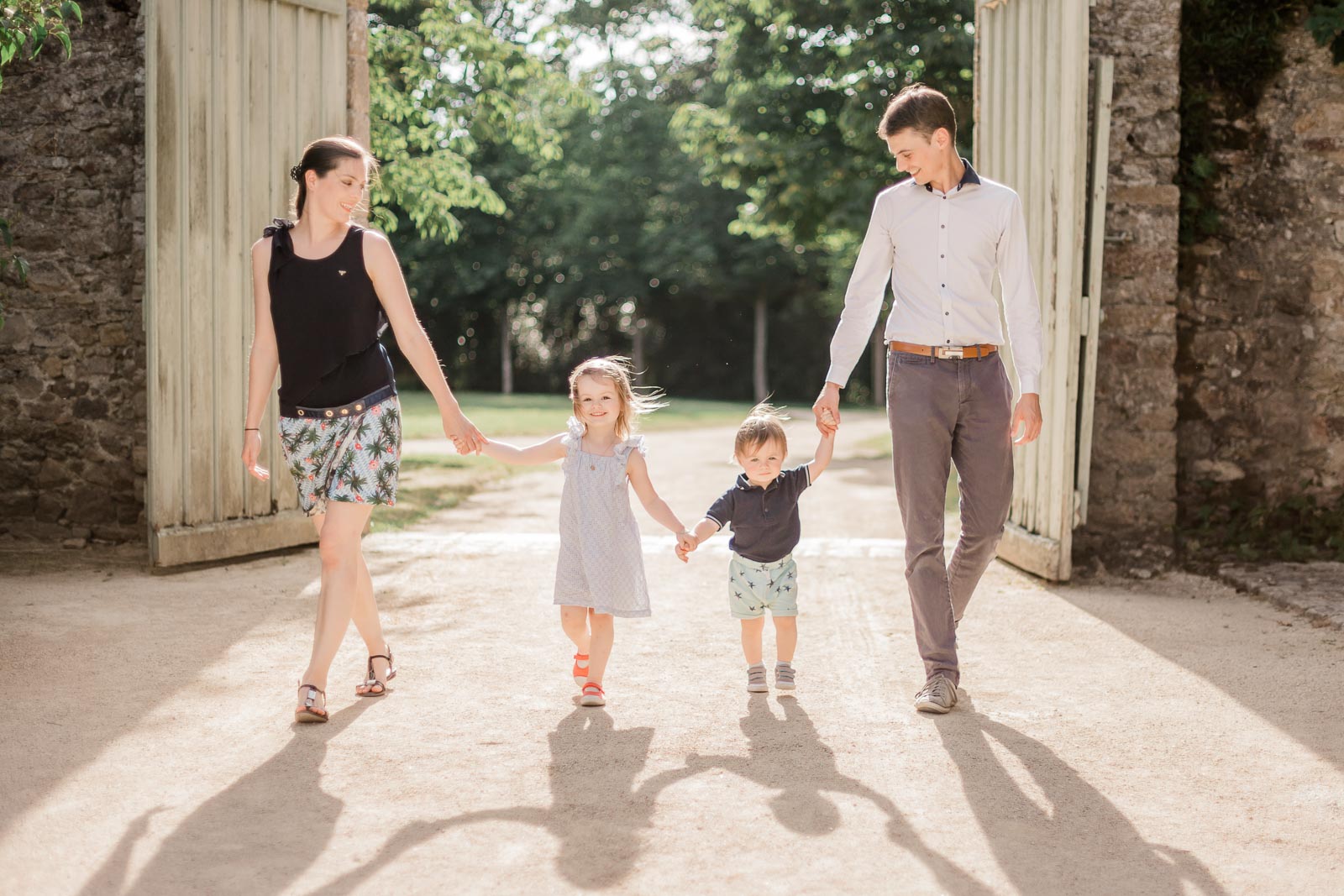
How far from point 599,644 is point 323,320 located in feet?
4.57

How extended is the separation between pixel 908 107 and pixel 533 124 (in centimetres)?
968

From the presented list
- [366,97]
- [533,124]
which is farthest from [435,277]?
[366,97]

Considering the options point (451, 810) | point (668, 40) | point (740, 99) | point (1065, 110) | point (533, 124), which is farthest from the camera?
point (668, 40)

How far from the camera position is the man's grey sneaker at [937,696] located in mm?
4359

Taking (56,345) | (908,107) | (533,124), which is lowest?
(56,345)

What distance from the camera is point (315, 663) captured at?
13.8 feet

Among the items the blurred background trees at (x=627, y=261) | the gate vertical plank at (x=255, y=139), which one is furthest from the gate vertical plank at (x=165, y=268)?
the blurred background trees at (x=627, y=261)

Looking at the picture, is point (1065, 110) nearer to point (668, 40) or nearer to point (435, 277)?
point (668, 40)

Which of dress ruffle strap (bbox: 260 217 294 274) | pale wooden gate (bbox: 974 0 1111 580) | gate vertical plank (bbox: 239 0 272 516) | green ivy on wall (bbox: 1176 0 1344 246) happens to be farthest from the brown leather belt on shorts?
gate vertical plank (bbox: 239 0 272 516)

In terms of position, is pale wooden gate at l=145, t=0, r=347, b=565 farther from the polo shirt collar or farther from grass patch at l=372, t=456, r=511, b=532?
the polo shirt collar

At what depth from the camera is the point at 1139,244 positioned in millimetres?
6797

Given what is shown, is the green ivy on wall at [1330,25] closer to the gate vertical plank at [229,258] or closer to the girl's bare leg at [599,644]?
the girl's bare leg at [599,644]

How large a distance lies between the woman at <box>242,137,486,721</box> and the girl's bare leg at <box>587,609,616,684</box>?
0.73 meters

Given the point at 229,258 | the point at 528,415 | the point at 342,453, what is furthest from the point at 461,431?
the point at 528,415
